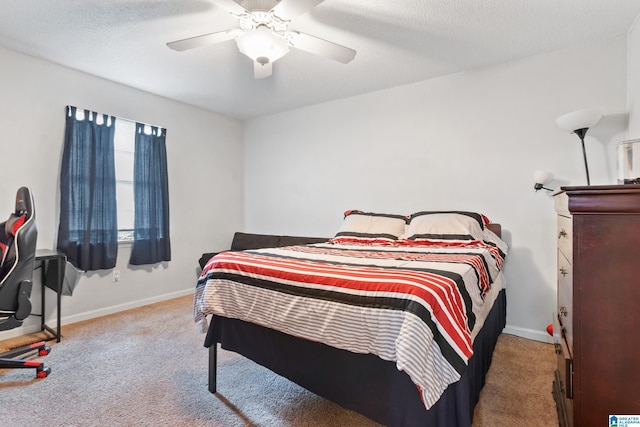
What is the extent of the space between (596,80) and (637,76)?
0.37 metres

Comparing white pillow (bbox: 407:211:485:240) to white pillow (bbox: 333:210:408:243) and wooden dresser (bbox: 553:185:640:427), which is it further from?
wooden dresser (bbox: 553:185:640:427)

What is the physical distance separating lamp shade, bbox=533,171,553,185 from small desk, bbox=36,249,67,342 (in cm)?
390

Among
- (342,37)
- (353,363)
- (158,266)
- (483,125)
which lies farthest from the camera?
(158,266)

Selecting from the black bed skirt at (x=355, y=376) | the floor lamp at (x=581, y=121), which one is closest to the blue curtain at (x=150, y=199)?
the black bed skirt at (x=355, y=376)

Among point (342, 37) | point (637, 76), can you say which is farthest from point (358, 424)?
point (637, 76)

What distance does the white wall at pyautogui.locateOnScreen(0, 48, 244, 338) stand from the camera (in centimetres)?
274

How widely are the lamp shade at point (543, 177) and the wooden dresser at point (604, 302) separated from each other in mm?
1684

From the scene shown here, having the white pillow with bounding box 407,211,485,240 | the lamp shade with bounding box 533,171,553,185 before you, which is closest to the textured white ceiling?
the lamp shade with bounding box 533,171,553,185

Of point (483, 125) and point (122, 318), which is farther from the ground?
point (483, 125)

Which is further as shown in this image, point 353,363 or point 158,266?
point 158,266

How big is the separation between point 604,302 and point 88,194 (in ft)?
12.5

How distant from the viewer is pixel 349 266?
5.24 feet

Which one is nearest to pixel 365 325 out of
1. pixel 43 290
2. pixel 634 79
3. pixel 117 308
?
pixel 634 79

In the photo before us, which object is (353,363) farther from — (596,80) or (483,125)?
(596,80)
